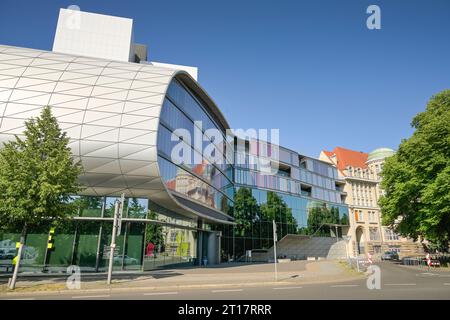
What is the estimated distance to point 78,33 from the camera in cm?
5069

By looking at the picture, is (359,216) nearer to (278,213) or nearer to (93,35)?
(278,213)

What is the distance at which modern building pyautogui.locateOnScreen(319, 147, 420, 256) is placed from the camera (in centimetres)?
6844

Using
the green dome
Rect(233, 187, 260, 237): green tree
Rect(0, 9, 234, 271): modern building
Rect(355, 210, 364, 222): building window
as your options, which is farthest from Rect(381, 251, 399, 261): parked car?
Rect(0, 9, 234, 271): modern building

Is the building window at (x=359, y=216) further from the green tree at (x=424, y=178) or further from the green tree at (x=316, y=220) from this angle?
the green tree at (x=424, y=178)

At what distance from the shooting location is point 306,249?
5675 centimetres

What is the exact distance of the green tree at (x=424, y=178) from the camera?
83.2 feet

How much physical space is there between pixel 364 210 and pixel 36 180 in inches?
2765

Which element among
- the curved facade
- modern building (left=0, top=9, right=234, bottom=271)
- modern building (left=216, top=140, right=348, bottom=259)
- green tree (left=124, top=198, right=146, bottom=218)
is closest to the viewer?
the curved facade

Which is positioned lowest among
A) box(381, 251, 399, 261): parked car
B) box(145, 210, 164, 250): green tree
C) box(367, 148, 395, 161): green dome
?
box(381, 251, 399, 261): parked car

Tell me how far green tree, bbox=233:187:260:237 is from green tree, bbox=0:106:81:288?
30.4 m

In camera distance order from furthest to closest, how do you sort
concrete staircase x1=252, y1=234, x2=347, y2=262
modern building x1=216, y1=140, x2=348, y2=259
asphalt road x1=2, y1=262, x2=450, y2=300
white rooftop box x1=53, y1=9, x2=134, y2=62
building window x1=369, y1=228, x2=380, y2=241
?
building window x1=369, y1=228, x2=380, y2=241 < concrete staircase x1=252, y1=234, x2=347, y2=262 < white rooftop box x1=53, y1=9, x2=134, y2=62 < modern building x1=216, y1=140, x2=348, y2=259 < asphalt road x1=2, y1=262, x2=450, y2=300

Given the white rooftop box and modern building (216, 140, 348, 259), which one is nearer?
modern building (216, 140, 348, 259)

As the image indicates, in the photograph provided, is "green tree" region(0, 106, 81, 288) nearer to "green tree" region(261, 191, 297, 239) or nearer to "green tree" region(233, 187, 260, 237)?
"green tree" region(233, 187, 260, 237)

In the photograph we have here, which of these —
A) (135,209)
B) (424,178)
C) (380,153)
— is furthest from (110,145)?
(380,153)
